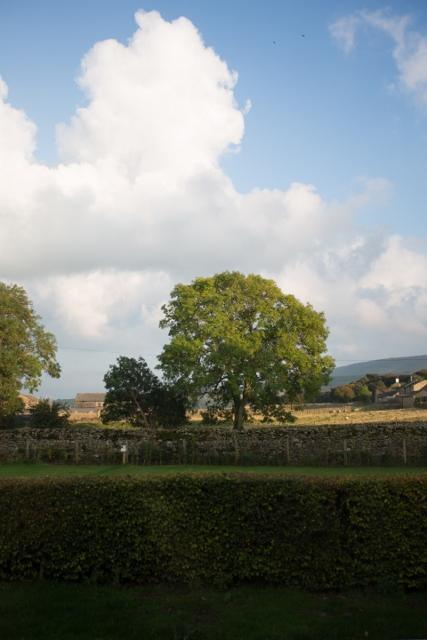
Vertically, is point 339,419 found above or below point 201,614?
above

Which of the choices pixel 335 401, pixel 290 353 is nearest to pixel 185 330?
pixel 290 353

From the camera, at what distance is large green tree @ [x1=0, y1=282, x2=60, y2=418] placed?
4381 centimetres

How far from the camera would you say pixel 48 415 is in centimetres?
4388

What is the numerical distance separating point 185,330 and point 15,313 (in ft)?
48.4

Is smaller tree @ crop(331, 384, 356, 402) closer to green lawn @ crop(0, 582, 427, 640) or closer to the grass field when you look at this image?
the grass field

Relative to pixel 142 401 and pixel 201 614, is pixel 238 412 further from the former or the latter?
pixel 201 614

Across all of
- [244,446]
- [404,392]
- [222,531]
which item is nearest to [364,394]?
[404,392]

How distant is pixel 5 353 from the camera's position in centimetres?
4353

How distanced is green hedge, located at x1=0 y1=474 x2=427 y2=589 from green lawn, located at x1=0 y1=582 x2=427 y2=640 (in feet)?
0.89

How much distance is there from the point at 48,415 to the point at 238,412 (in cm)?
1525

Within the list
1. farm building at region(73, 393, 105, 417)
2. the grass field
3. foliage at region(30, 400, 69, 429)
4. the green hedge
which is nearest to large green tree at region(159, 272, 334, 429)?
the grass field

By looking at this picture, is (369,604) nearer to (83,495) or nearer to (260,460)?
(83,495)

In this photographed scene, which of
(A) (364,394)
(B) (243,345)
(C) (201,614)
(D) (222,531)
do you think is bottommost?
(C) (201,614)

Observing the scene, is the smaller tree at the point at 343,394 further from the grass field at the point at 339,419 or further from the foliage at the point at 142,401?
the foliage at the point at 142,401
